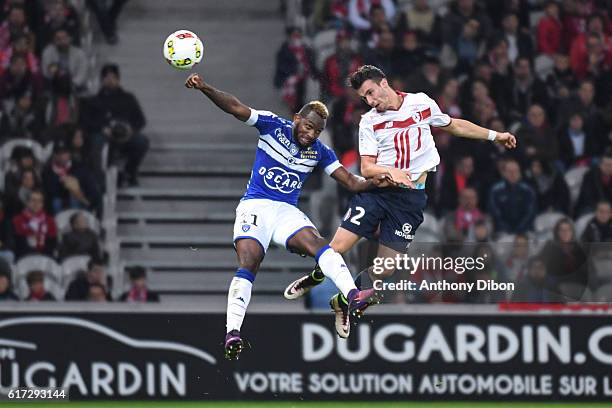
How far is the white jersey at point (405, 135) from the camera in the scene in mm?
14031

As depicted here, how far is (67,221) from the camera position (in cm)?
1877

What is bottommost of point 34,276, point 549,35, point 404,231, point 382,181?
point 34,276

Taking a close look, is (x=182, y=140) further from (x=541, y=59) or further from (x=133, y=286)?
(x=541, y=59)

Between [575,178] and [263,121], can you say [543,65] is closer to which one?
[575,178]

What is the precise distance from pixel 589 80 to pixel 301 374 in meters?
6.19

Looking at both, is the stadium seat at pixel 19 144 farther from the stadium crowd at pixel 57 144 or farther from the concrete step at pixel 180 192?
the concrete step at pixel 180 192

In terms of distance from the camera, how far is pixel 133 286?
18172 millimetres

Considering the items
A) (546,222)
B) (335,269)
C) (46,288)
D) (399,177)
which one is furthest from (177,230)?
(399,177)

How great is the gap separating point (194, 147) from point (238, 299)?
736cm

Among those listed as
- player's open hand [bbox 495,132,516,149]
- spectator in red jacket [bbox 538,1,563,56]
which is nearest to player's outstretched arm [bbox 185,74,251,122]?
player's open hand [bbox 495,132,516,149]

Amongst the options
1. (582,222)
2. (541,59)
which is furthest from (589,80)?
(582,222)

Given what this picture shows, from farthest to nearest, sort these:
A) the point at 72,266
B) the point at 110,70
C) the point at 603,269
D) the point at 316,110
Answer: the point at 110,70 → the point at 72,266 → the point at 603,269 → the point at 316,110

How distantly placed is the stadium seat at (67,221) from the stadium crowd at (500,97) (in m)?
2.87

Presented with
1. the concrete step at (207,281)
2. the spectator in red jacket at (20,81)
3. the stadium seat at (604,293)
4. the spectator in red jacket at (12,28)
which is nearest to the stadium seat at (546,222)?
the stadium seat at (604,293)
